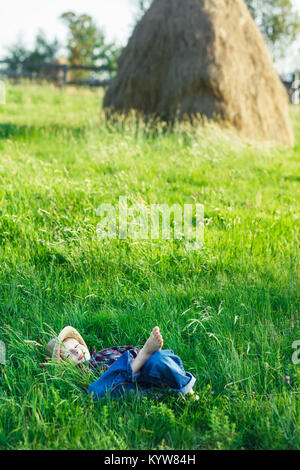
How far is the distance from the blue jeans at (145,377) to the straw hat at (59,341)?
304 millimetres

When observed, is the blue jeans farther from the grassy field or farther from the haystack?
the haystack

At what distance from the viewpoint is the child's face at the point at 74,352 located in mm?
2408

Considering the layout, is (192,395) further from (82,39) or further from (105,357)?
(82,39)

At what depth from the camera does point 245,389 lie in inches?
88.4

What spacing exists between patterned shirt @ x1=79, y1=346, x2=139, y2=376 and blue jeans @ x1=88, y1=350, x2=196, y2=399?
163 mm

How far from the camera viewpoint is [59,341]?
2.37 meters

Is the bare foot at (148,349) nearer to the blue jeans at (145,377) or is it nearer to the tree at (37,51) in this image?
the blue jeans at (145,377)

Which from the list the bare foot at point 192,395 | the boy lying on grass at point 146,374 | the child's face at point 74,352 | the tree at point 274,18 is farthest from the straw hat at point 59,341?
the tree at point 274,18

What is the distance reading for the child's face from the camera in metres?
2.41

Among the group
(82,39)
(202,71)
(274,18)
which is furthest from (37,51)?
(202,71)

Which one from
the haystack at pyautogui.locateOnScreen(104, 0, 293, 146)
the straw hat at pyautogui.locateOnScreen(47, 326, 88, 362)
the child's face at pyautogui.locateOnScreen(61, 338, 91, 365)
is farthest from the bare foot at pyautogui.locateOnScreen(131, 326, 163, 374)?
the haystack at pyautogui.locateOnScreen(104, 0, 293, 146)

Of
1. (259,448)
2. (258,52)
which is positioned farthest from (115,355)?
(258,52)
